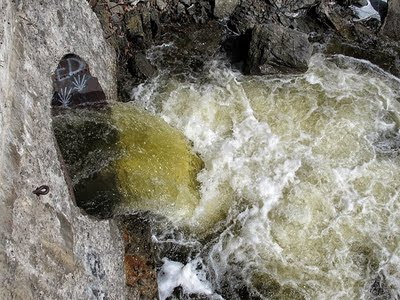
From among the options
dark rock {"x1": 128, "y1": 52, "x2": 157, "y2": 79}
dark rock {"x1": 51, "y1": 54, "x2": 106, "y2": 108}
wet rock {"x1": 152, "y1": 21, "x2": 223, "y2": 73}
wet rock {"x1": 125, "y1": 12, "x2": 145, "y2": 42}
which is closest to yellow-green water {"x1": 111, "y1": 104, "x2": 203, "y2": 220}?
dark rock {"x1": 51, "y1": 54, "x2": 106, "y2": 108}

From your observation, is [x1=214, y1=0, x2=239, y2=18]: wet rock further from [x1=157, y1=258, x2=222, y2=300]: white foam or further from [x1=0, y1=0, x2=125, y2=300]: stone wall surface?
[x1=157, y1=258, x2=222, y2=300]: white foam

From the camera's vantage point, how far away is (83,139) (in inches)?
208

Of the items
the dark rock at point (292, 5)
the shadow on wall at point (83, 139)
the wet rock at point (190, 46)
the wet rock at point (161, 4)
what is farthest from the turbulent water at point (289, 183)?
the dark rock at point (292, 5)

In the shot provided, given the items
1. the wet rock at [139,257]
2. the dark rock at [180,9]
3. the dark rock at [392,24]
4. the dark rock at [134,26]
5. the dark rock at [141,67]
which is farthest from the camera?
the dark rock at [392,24]

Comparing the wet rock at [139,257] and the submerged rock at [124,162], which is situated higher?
the submerged rock at [124,162]

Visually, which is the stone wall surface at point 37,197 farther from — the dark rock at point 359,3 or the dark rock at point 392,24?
the dark rock at point 392,24

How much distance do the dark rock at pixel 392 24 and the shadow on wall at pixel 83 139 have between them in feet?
16.7

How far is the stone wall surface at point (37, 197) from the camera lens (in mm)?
3572

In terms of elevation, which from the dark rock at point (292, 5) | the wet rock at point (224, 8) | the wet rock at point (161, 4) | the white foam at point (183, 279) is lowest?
the white foam at point (183, 279)

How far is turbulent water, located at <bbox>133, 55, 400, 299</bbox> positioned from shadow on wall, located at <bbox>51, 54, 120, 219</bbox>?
71 centimetres

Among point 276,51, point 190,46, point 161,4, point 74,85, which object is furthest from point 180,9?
point 74,85

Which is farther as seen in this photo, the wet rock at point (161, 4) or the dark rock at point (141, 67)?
the wet rock at point (161, 4)

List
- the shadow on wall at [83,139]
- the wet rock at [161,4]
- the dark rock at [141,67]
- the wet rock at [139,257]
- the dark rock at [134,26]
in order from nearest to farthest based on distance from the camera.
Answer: the shadow on wall at [83,139], the wet rock at [139,257], the dark rock at [141,67], the dark rock at [134,26], the wet rock at [161,4]

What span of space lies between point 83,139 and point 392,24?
5.75 m
